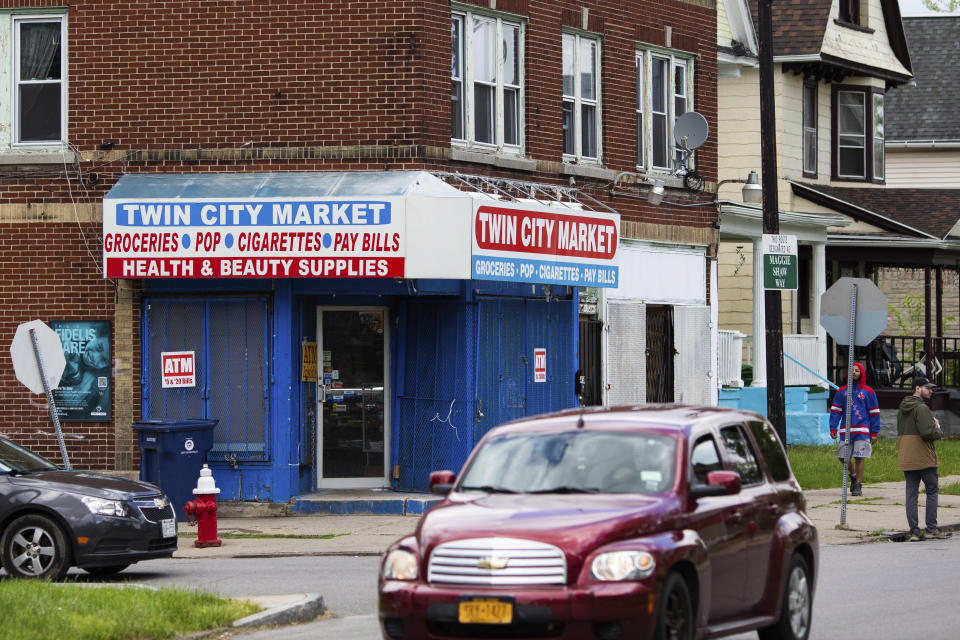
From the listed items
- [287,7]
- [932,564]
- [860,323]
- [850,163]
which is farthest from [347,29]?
[850,163]

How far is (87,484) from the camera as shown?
44.7 feet

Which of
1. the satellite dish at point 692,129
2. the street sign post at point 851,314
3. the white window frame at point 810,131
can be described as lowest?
the street sign post at point 851,314

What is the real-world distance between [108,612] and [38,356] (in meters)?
7.23

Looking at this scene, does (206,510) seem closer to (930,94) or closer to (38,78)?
(38,78)

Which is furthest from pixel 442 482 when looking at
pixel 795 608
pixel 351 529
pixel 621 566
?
pixel 351 529

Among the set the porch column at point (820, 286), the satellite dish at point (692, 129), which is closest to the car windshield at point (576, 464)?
the satellite dish at point (692, 129)

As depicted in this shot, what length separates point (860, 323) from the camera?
18.0 meters

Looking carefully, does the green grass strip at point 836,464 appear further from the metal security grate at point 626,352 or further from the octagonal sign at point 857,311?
the octagonal sign at point 857,311

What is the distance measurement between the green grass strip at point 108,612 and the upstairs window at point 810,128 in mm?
24839

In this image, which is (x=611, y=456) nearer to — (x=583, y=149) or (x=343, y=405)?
(x=343, y=405)

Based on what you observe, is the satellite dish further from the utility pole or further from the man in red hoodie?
the man in red hoodie

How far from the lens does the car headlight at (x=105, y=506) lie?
13.3 metres

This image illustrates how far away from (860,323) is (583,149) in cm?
579

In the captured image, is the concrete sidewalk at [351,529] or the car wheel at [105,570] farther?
the concrete sidewalk at [351,529]
